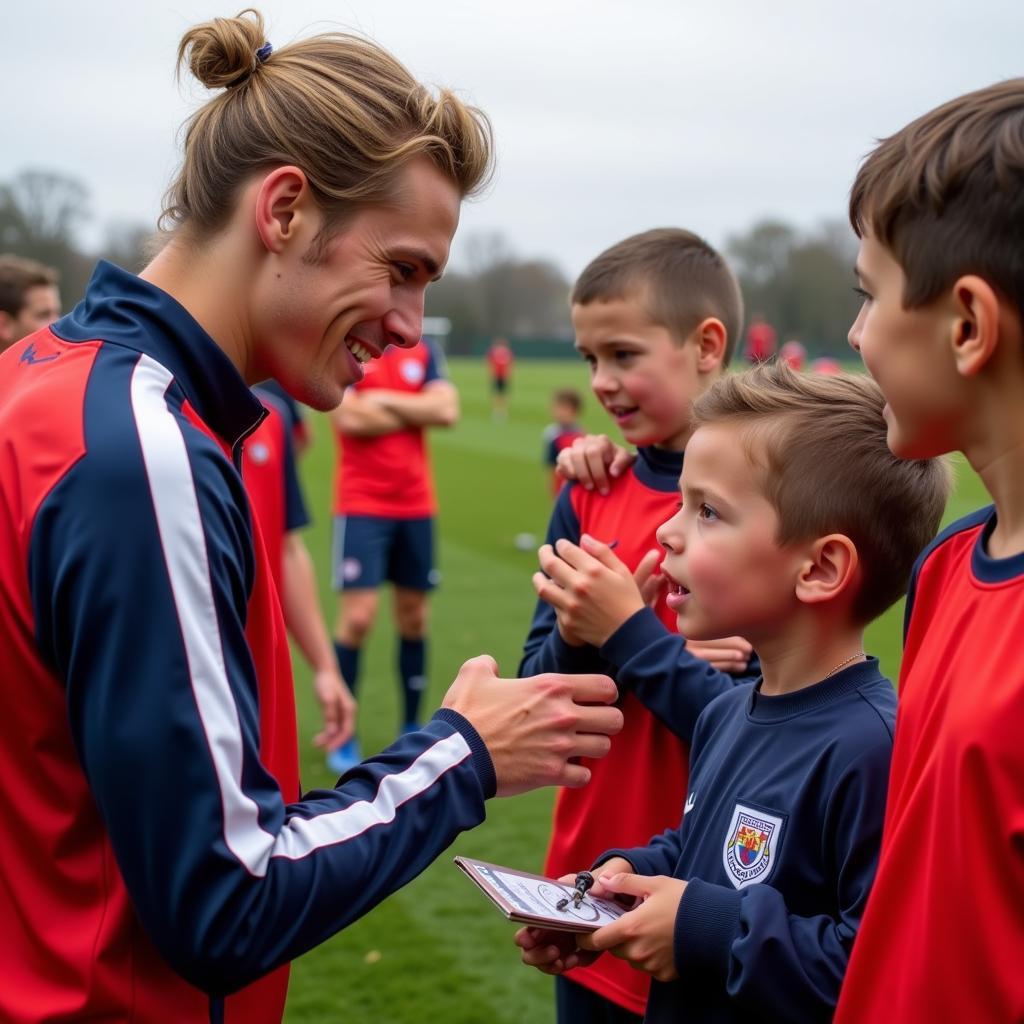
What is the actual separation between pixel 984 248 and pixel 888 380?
22 centimetres

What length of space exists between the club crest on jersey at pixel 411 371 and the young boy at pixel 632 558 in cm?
424

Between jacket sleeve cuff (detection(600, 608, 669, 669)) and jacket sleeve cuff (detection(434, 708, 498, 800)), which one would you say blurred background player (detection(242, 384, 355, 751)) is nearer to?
jacket sleeve cuff (detection(600, 608, 669, 669))

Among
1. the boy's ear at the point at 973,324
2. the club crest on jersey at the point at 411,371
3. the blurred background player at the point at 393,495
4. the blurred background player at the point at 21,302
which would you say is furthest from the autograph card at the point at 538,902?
the club crest on jersey at the point at 411,371

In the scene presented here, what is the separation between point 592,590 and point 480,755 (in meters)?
0.79

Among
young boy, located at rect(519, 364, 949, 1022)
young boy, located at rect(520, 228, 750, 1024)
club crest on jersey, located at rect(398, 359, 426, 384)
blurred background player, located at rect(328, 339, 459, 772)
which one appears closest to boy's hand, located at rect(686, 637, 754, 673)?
young boy, located at rect(520, 228, 750, 1024)

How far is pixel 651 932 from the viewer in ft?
6.48

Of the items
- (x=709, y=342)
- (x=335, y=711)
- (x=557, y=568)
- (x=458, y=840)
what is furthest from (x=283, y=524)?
(x=557, y=568)

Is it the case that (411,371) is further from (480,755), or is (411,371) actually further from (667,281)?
(480,755)

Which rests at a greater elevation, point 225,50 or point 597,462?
point 225,50

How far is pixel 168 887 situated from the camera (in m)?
1.51

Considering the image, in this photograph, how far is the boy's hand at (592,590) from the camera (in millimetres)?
2576

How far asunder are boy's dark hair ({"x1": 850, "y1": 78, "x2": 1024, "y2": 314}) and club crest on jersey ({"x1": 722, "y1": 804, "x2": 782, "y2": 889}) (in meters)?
0.92

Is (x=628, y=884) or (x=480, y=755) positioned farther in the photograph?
(x=628, y=884)

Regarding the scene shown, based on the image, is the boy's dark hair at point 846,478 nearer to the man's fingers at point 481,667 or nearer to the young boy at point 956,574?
the young boy at point 956,574
